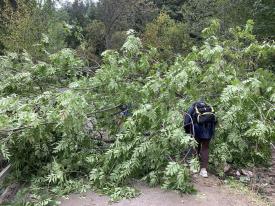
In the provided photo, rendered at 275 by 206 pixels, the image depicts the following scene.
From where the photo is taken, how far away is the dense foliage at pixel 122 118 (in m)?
7.73

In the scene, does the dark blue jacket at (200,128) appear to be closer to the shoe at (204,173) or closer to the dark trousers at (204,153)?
the dark trousers at (204,153)

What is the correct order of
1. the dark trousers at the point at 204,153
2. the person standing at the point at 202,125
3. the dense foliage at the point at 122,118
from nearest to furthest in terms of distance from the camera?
the dense foliage at the point at 122,118, the person standing at the point at 202,125, the dark trousers at the point at 204,153

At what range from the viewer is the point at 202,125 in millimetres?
8180

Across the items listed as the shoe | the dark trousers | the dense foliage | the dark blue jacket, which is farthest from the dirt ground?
the dark blue jacket

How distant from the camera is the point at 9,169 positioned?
856cm

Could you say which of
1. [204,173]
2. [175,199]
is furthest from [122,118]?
[175,199]

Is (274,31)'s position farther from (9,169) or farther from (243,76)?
(9,169)

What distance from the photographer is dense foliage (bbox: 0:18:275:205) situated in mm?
7727

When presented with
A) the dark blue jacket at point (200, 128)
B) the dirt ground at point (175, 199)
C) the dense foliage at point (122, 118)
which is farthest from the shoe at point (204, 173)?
the dark blue jacket at point (200, 128)

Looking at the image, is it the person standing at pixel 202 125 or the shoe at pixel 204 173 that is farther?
the shoe at pixel 204 173

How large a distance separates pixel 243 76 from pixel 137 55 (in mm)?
2727

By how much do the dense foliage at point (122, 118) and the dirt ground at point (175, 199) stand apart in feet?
0.65

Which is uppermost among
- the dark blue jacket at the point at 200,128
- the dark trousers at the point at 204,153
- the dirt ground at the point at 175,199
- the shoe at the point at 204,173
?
the dark blue jacket at the point at 200,128

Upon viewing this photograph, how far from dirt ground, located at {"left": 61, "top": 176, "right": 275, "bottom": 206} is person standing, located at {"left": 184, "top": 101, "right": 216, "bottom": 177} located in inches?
25.4
